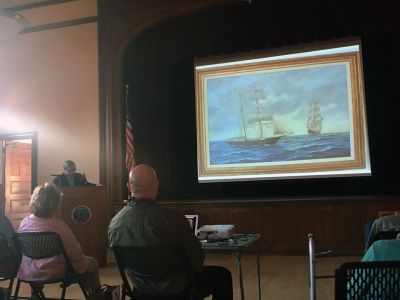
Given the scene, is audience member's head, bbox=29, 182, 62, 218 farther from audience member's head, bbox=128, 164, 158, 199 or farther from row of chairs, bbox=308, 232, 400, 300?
row of chairs, bbox=308, 232, 400, 300

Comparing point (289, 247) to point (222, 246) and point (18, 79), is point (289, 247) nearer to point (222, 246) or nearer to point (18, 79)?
point (222, 246)

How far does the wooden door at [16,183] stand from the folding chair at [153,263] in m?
6.37

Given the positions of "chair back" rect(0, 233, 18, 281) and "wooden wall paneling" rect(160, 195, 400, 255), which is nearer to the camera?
"chair back" rect(0, 233, 18, 281)

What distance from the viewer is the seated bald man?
6.80 feet

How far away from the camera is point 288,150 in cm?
632

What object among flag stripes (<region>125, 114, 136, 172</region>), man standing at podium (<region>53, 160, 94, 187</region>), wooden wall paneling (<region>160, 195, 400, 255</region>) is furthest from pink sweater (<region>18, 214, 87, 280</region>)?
flag stripes (<region>125, 114, 136, 172</region>)

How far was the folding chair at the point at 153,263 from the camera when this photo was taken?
2.06m

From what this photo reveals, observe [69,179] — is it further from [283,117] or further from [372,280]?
[372,280]

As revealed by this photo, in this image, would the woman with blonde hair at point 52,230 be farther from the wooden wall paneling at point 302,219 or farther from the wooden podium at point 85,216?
the wooden wall paneling at point 302,219

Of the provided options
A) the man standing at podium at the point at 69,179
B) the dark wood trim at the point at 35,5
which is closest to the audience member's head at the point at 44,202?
the man standing at podium at the point at 69,179

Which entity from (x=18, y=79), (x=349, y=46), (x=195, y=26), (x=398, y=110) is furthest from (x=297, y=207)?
(x=18, y=79)

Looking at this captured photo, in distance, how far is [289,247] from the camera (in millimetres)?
5781

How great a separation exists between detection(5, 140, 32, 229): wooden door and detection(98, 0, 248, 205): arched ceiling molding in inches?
78.3

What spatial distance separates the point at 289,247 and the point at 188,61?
347 centimetres
